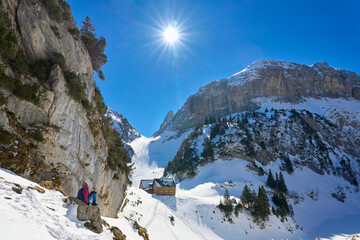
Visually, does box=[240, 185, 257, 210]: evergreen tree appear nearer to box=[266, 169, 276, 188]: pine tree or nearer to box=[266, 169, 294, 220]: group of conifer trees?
box=[266, 169, 294, 220]: group of conifer trees

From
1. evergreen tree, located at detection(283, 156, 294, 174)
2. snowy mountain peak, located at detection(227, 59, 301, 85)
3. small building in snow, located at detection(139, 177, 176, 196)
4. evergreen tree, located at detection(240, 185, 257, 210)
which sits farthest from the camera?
snowy mountain peak, located at detection(227, 59, 301, 85)

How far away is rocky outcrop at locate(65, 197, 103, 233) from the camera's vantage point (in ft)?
32.1

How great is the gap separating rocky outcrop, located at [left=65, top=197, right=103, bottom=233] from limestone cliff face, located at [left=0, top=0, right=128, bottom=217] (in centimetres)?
442

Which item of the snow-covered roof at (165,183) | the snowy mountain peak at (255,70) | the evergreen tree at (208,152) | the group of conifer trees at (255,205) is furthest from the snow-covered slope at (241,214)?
the snowy mountain peak at (255,70)

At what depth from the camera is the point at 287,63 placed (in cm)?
16850

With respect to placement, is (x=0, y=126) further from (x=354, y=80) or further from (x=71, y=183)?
(x=354, y=80)

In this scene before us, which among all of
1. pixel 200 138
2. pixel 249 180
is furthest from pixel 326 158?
pixel 200 138

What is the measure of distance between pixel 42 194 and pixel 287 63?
195 meters

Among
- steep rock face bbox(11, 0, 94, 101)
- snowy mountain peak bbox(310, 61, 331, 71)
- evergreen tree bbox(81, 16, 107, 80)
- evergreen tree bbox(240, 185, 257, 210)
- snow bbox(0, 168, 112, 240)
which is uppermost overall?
snowy mountain peak bbox(310, 61, 331, 71)

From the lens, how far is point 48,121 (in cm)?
1458

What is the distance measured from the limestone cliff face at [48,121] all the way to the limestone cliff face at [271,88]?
398ft

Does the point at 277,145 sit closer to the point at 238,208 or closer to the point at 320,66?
the point at 238,208

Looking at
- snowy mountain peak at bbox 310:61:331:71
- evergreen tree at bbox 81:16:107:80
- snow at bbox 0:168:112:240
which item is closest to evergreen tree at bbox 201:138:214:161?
evergreen tree at bbox 81:16:107:80

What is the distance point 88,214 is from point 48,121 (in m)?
8.32
